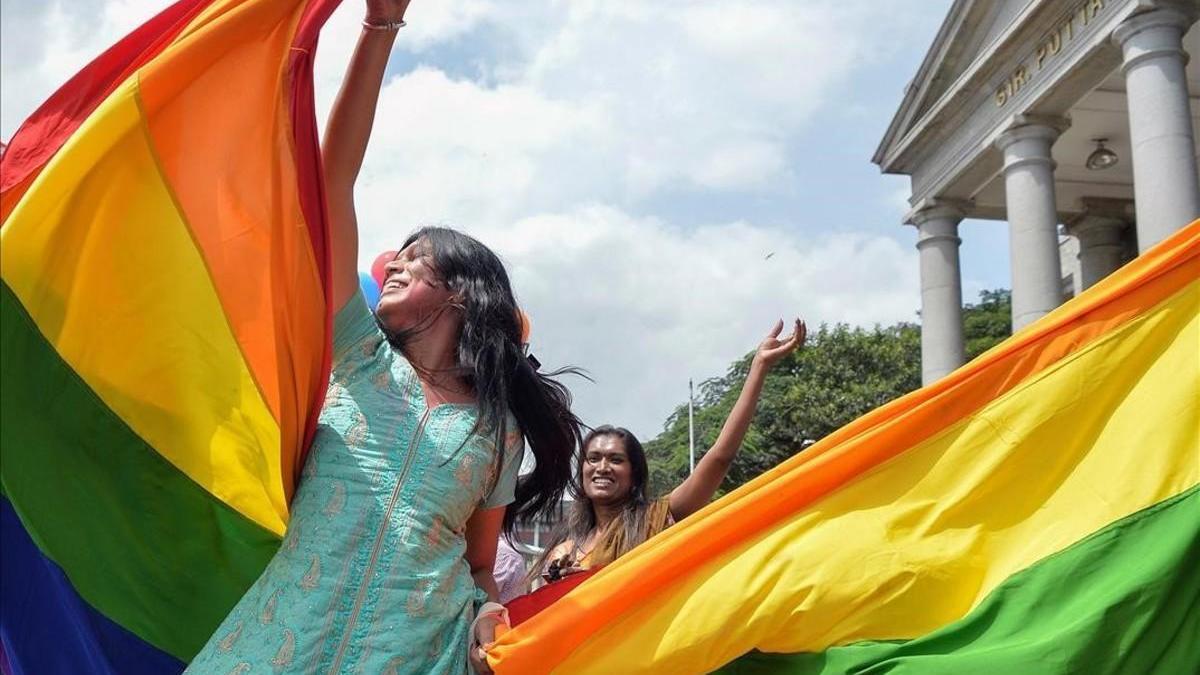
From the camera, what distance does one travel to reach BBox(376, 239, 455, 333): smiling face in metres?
2.50

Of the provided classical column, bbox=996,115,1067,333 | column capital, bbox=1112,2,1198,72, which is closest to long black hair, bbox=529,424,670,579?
column capital, bbox=1112,2,1198,72

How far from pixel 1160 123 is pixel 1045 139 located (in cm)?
365

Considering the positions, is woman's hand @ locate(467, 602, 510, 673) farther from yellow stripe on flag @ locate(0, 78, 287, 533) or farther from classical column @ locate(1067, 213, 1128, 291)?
classical column @ locate(1067, 213, 1128, 291)

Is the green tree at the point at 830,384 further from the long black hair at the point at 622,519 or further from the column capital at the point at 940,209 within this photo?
the long black hair at the point at 622,519

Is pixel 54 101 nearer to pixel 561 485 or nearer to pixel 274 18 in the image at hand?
pixel 274 18

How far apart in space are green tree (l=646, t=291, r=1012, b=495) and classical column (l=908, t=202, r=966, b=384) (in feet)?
52.8

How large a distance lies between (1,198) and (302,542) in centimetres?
77

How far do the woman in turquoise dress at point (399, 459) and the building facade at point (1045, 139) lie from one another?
432 inches

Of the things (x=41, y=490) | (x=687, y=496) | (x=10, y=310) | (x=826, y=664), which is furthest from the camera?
(x=687, y=496)

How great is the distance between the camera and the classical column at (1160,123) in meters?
12.0

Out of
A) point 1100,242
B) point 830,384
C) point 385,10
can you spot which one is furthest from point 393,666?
point 830,384

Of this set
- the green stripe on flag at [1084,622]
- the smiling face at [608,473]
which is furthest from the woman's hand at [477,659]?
the smiling face at [608,473]

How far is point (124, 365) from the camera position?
2146 millimetres

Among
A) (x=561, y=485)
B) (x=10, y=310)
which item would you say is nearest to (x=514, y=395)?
(x=561, y=485)
